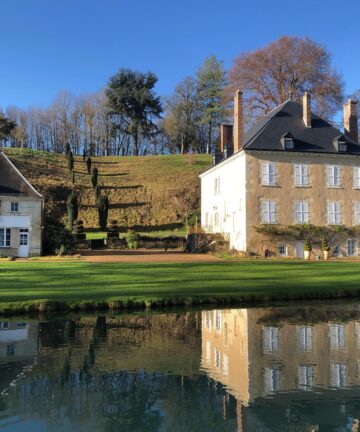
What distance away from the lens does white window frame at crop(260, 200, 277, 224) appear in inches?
1063

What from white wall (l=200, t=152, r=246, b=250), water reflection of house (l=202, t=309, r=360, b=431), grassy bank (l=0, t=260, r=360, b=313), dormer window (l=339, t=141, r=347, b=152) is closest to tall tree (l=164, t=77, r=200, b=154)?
white wall (l=200, t=152, r=246, b=250)

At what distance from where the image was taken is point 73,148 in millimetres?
66875

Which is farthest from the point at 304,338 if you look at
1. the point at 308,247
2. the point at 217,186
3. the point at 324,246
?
the point at 217,186

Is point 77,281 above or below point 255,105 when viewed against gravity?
below

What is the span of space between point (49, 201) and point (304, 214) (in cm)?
2632

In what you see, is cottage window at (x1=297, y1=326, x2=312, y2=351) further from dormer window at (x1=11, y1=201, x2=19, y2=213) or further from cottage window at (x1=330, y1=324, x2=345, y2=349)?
dormer window at (x1=11, y1=201, x2=19, y2=213)

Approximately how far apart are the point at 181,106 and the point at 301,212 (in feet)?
114

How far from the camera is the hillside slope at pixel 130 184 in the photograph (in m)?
44.5

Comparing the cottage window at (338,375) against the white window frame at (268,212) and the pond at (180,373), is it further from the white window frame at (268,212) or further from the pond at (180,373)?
the white window frame at (268,212)

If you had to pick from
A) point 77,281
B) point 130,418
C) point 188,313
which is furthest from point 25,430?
point 77,281

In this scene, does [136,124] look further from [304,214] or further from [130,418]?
[130,418]

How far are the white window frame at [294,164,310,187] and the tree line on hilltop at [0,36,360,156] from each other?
36.2 feet

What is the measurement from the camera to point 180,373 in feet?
23.3

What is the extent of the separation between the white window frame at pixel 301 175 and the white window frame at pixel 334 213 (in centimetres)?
196
